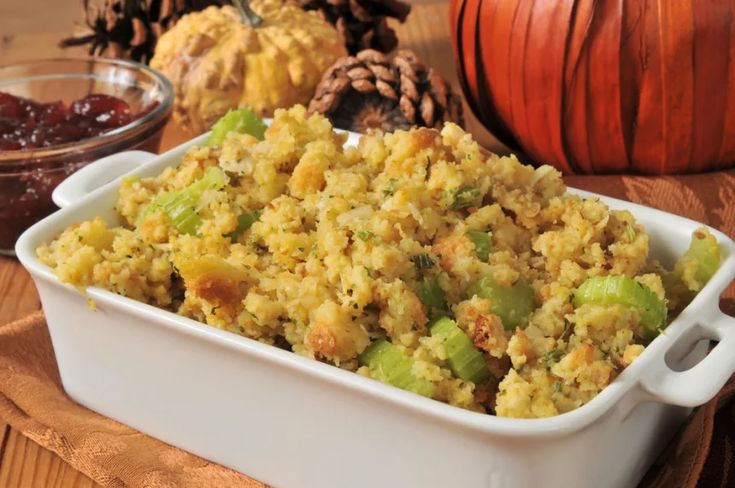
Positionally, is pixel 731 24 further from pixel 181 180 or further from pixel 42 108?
pixel 42 108

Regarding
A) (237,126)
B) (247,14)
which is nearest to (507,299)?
(237,126)

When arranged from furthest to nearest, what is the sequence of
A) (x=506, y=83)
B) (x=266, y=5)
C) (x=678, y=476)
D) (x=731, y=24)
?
(x=266, y=5), (x=506, y=83), (x=731, y=24), (x=678, y=476)

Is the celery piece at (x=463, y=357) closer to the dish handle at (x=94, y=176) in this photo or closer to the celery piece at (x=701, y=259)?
the celery piece at (x=701, y=259)

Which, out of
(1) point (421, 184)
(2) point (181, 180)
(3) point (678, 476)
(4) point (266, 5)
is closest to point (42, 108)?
(4) point (266, 5)

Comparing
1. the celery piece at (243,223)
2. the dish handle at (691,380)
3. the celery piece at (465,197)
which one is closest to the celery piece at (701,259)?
the dish handle at (691,380)

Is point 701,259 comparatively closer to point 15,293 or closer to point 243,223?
point 243,223
